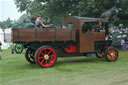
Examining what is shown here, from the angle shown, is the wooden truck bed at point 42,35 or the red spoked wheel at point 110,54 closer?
the wooden truck bed at point 42,35

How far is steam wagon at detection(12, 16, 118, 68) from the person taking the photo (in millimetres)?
7188

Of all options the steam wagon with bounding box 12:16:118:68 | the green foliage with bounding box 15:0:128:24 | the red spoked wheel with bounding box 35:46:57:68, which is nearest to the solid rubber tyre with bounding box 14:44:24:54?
the green foliage with bounding box 15:0:128:24

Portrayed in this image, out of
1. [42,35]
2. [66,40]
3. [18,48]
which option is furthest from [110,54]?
[18,48]

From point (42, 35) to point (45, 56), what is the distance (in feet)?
2.77

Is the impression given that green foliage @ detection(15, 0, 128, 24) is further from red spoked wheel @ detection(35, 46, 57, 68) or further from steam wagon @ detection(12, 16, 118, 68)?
red spoked wheel @ detection(35, 46, 57, 68)

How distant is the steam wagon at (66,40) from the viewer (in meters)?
7.19

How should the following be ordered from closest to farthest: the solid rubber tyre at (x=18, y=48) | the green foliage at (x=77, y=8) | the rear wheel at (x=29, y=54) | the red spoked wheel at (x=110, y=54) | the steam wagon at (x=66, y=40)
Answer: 1. the steam wagon at (x=66, y=40)
2. the rear wheel at (x=29, y=54)
3. the red spoked wheel at (x=110, y=54)
4. the green foliage at (x=77, y=8)
5. the solid rubber tyre at (x=18, y=48)

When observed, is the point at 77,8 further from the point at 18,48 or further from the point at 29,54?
the point at 29,54

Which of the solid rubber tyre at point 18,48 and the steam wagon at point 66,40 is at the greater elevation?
the steam wagon at point 66,40

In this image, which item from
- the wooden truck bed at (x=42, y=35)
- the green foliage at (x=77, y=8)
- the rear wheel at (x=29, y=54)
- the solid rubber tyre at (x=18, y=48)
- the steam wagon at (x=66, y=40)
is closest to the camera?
the wooden truck bed at (x=42, y=35)

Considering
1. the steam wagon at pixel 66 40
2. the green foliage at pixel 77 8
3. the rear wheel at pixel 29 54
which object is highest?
the green foliage at pixel 77 8

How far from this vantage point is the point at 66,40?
7809mm

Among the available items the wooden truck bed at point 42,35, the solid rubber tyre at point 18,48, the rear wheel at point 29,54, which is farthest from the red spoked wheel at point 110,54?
the solid rubber tyre at point 18,48

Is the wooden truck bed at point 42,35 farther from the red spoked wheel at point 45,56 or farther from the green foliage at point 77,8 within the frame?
the green foliage at point 77,8
